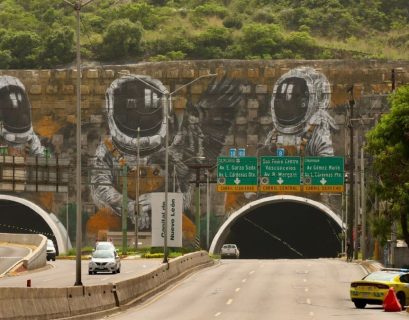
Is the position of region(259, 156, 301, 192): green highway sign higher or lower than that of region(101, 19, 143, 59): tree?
lower

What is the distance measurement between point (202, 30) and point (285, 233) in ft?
163

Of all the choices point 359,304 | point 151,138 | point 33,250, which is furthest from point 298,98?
point 359,304

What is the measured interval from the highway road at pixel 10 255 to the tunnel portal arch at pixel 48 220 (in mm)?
22343

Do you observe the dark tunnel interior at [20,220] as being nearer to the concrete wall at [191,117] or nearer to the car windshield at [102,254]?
the concrete wall at [191,117]

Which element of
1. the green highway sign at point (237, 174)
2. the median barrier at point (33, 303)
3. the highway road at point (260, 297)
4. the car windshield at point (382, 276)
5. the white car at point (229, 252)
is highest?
the green highway sign at point (237, 174)

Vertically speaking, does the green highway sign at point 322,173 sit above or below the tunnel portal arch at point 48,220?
above

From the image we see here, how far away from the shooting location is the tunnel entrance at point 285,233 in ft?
397

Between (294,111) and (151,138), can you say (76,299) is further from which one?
(151,138)

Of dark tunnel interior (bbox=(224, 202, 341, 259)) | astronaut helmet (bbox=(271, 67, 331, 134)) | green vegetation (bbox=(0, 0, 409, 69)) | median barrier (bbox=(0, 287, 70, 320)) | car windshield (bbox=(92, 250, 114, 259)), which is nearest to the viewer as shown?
median barrier (bbox=(0, 287, 70, 320))

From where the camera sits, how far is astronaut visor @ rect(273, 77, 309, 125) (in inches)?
4341

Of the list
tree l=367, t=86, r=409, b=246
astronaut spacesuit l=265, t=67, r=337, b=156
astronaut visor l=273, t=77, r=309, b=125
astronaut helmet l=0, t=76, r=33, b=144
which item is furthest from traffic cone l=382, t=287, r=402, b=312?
astronaut helmet l=0, t=76, r=33, b=144

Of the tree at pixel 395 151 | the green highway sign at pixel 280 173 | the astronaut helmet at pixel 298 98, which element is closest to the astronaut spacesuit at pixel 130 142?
the astronaut helmet at pixel 298 98

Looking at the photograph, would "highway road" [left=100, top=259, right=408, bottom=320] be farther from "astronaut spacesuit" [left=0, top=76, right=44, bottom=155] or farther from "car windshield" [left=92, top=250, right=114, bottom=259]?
"astronaut spacesuit" [left=0, top=76, right=44, bottom=155]

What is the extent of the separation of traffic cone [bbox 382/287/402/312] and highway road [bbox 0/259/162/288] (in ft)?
41.5
